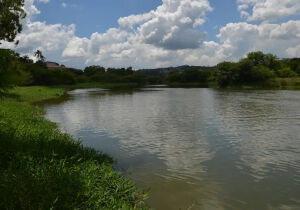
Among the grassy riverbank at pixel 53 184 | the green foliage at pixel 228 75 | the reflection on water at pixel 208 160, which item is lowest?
the reflection on water at pixel 208 160

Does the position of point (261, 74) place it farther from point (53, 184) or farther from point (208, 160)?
point (53, 184)

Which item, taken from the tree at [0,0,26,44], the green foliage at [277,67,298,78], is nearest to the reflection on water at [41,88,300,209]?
the tree at [0,0,26,44]

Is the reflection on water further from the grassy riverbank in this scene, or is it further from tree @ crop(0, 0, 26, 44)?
tree @ crop(0, 0, 26, 44)

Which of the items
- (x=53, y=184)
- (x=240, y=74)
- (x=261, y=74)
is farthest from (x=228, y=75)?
(x=53, y=184)

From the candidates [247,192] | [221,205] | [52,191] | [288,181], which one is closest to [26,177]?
[52,191]

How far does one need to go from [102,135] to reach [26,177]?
33.7 feet

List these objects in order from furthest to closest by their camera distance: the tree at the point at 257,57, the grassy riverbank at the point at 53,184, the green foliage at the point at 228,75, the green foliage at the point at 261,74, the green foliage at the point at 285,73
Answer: the tree at the point at 257,57 → the green foliage at the point at 285,73 → the green foliage at the point at 261,74 → the green foliage at the point at 228,75 → the grassy riverbank at the point at 53,184

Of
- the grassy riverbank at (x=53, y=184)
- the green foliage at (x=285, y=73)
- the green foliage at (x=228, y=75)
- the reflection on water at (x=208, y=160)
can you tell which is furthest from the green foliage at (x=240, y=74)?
the grassy riverbank at (x=53, y=184)

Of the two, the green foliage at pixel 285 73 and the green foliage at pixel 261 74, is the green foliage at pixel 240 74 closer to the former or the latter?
the green foliage at pixel 261 74

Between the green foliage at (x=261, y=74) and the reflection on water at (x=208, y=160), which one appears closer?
the reflection on water at (x=208, y=160)

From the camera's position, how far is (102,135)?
668 inches

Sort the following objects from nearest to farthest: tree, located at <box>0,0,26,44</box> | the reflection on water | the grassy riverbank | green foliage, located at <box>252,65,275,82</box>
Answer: the grassy riverbank < the reflection on water < tree, located at <box>0,0,26,44</box> < green foliage, located at <box>252,65,275,82</box>

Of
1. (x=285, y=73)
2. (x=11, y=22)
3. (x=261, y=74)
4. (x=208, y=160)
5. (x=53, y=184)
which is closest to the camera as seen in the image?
(x=53, y=184)

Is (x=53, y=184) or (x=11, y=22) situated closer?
(x=53, y=184)
